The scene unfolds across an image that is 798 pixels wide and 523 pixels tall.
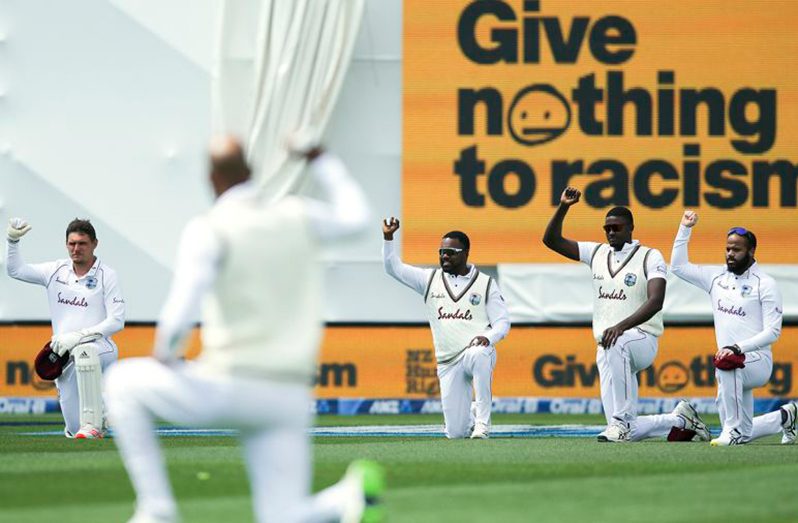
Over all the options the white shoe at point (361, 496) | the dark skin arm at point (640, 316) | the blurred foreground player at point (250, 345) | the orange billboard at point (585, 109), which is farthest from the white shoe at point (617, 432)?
the blurred foreground player at point (250, 345)

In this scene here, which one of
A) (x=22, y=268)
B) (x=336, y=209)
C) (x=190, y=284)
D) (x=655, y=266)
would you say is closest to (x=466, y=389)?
(x=655, y=266)

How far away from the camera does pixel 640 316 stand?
1302 cm

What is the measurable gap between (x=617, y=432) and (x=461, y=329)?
76.7 inches

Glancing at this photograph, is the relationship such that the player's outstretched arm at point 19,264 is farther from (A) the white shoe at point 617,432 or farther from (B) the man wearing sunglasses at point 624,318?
(A) the white shoe at point 617,432

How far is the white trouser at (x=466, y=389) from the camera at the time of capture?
13711 mm

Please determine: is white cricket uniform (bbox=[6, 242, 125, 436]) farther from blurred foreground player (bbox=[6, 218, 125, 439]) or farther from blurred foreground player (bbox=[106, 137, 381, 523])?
blurred foreground player (bbox=[106, 137, 381, 523])

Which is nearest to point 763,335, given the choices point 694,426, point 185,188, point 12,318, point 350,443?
point 694,426

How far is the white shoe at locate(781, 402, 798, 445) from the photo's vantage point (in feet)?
42.3

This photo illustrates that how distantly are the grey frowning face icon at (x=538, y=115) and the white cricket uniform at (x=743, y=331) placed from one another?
608cm

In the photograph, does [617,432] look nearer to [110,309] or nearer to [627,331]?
[627,331]

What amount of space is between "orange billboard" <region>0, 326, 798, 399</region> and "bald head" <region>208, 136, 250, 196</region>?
1291 centimetres

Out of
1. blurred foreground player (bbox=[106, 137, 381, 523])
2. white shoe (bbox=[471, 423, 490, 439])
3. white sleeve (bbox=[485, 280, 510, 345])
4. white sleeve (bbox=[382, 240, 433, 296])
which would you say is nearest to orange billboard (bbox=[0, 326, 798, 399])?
white sleeve (bbox=[382, 240, 433, 296])

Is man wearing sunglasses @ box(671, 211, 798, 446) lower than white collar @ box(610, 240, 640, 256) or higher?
lower

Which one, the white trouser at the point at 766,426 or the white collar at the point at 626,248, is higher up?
the white collar at the point at 626,248
